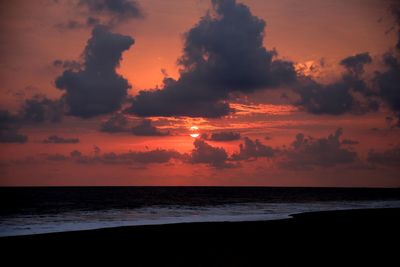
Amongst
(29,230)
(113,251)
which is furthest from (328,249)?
(29,230)

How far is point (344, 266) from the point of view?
668 inches

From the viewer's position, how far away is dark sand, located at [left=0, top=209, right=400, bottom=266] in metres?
18.5

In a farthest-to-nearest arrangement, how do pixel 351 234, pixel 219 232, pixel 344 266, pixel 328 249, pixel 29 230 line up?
pixel 29 230 → pixel 219 232 → pixel 351 234 → pixel 328 249 → pixel 344 266

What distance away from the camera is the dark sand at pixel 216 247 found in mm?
18484

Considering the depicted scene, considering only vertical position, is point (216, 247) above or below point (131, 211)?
above

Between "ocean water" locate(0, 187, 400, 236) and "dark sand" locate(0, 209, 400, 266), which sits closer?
"dark sand" locate(0, 209, 400, 266)

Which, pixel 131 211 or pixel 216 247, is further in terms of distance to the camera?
pixel 131 211

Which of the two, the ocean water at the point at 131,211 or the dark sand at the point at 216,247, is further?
the ocean water at the point at 131,211

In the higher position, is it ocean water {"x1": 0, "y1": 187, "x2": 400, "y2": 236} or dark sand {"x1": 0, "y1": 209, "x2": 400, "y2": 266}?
dark sand {"x1": 0, "y1": 209, "x2": 400, "y2": 266}

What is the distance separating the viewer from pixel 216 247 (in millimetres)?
21891

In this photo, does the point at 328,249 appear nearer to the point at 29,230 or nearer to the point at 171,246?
the point at 171,246

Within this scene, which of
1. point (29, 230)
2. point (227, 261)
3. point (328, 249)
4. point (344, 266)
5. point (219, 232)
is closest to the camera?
point (344, 266)

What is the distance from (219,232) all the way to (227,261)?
33.6 feet

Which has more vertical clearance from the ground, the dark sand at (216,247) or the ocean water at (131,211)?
the dark sand at (216,247)
